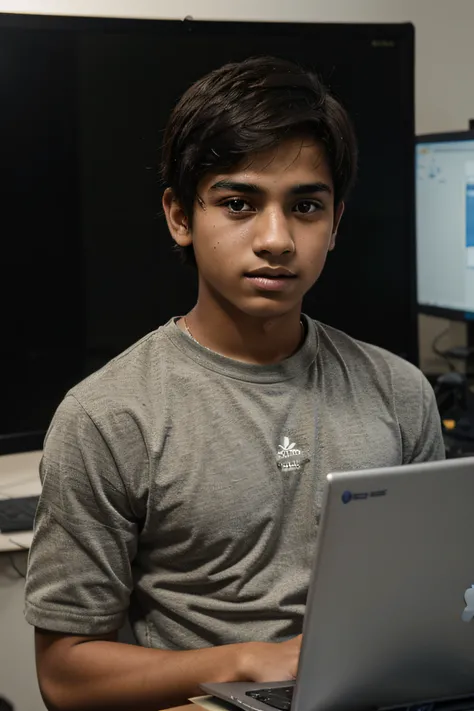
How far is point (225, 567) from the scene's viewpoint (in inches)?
52.4

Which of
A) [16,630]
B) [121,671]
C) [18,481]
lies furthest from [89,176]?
[121,671]

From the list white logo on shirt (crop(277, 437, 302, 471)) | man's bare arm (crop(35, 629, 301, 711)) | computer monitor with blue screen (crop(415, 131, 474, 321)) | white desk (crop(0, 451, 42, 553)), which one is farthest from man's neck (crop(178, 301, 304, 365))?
computer monitor with blue screen (crop(415, 131, 474, 321))

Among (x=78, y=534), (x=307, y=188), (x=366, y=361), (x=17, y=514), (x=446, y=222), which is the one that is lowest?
(x=17, y=514)

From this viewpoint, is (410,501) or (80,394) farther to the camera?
(80,394)

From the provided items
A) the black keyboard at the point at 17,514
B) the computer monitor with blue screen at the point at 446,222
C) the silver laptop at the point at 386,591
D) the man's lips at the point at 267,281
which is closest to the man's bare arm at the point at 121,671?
the silver laptop at the point at 386,591

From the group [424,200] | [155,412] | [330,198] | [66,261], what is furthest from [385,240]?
[155,412]

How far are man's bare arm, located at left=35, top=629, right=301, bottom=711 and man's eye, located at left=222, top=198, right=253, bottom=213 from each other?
0.49 m

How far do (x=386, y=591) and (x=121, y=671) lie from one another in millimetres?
403

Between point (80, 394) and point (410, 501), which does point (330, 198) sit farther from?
point (410, 501)

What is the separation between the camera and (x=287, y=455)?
1.35 metres

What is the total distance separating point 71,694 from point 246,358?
45 centimetres

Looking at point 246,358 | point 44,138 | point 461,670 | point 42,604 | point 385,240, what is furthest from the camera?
point 385,240

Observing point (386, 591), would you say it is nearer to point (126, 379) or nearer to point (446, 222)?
point (126, 379)

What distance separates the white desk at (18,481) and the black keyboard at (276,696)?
743mm
